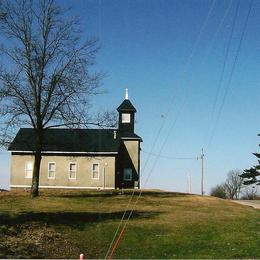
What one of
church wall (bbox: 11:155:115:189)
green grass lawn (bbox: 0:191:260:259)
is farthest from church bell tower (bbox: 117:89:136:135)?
green grass lawn (bbox: 0:191:260:259)

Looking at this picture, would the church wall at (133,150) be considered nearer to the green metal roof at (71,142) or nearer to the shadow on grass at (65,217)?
the green metal roof at (71,142)

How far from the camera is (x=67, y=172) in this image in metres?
55.7

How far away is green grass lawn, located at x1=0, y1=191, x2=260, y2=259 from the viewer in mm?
19781

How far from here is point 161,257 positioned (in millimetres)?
18641

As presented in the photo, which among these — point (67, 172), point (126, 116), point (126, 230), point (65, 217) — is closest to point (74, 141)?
point (67, 172)

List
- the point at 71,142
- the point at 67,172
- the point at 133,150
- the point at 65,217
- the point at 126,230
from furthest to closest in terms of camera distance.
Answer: the point at 133,150 < the point at 71,142 < the point at 67,172 < the point at 65,217 < the point at 126,230

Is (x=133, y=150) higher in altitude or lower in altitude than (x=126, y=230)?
higher

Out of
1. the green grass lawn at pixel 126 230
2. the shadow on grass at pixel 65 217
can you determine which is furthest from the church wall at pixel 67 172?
the shadow on grass at pixel 65 217

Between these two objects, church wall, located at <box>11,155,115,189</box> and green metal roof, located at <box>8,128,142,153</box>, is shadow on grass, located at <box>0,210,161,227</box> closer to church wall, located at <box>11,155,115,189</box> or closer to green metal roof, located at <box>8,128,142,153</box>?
green metal roof, located at <box>8,128,142,153</box>

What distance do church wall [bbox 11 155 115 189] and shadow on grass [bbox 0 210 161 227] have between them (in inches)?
939

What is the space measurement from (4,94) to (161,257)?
21.9 m

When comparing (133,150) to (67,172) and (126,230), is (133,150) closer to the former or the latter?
(67,172)

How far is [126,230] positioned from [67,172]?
104 feet

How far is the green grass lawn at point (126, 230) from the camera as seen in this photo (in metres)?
19.8
